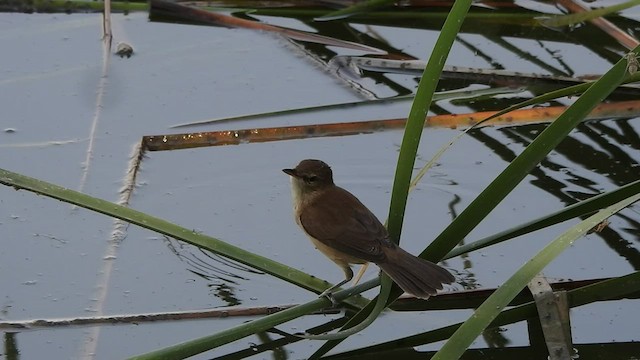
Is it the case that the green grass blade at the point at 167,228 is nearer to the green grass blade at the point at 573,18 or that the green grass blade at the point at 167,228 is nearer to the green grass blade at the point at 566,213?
the green grass blade at the point at 566,213

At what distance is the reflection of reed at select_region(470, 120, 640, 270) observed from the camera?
16.8ft

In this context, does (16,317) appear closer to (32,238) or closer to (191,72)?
(32,238)

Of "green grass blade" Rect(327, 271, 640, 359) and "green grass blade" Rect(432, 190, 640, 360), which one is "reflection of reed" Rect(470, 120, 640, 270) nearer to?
"green grass blade" Rect(327, 271, 640, 359)

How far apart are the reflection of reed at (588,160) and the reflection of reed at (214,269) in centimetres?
148

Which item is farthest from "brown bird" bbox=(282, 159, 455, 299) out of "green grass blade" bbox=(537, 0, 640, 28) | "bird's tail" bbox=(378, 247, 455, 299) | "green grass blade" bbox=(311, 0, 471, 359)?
"green grass blade" bbox=(537, 0, 640, 28)

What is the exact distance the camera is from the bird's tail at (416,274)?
3615mm

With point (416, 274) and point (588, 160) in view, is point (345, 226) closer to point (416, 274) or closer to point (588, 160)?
point (416, 274)

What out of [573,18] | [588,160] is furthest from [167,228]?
[573,18]

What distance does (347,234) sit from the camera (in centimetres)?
410

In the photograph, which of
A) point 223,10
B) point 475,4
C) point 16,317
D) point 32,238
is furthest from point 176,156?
point 475,4

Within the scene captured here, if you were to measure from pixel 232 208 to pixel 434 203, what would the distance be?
86 centimetres

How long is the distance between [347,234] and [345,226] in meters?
0.06

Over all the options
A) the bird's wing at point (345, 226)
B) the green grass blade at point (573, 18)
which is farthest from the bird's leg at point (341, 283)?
the green grass blade at point (573, 18)

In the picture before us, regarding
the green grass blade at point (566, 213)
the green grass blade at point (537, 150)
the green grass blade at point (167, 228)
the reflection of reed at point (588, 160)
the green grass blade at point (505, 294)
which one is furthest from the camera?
the reflection of reed at point (588, 160)
